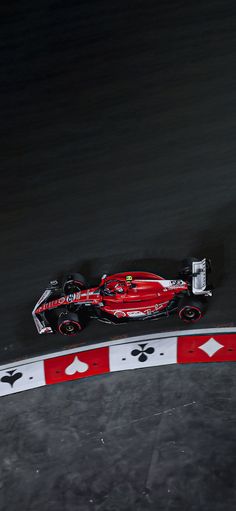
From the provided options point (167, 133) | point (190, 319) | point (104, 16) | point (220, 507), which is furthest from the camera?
point (104, 16)

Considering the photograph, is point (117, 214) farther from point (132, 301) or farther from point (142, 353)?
point (142, 353)

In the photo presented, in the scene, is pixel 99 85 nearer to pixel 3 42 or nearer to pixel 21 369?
pixel 3 42

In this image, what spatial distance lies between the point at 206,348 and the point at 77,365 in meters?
1.88

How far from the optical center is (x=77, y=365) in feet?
23.8

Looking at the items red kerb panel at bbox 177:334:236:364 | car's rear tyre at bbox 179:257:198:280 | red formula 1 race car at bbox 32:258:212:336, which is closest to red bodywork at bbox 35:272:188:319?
red formula 1 race car at bbox 32:258:212:336

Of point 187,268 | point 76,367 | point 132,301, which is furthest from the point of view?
point 187,268

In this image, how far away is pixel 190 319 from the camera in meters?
7.31

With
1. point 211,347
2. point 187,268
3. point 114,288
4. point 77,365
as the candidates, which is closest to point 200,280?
point 187,268

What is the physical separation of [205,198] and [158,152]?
1.30 meters

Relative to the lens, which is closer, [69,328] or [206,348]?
[206,348]

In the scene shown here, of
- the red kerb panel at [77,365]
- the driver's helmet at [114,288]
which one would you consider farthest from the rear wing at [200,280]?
the red kerb panel at [77,365]

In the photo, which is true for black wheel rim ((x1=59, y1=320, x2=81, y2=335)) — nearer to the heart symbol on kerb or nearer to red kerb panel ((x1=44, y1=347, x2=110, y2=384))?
red kerb panel ((x1=44, y1=347, x2=110, y2=384))

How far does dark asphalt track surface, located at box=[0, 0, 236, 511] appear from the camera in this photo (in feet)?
20.1

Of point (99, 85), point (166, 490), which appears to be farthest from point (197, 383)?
point (99, 85)
